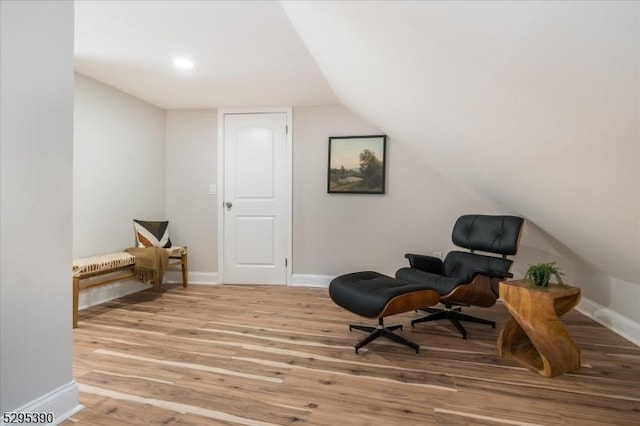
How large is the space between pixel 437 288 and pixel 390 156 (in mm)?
1746

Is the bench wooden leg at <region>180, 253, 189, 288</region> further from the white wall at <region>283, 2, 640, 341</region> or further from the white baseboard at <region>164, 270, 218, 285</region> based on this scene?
the white wall at <region>283, 2, 640, 341</region>

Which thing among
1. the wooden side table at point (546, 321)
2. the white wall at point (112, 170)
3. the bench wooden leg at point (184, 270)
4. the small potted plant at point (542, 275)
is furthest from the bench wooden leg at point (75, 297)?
the small potted plant at point (542, 275)

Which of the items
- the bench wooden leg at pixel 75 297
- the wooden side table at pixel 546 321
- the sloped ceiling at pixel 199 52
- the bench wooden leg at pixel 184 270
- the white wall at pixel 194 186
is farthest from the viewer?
the white wall at pixel 194 186

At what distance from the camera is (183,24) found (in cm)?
205

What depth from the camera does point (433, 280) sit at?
2.45 meters

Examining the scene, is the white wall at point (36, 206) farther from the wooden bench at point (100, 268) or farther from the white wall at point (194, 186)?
the white wall at point (194, 186)

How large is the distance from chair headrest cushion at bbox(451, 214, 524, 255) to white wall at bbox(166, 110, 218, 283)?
2766mm

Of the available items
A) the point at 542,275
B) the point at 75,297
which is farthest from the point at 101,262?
the point at 542,275

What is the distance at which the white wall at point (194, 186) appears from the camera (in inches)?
157

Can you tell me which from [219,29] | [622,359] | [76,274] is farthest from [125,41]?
[622,359]

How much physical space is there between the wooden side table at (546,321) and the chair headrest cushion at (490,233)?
0.60 meters

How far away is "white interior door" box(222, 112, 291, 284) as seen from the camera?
3859 mm

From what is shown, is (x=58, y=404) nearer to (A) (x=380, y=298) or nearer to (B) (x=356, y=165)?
(A) (x=380, y=298)

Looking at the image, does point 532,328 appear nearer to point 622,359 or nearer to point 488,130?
point 622,359
